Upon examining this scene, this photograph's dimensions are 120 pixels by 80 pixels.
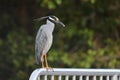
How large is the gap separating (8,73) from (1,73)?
0.34ft

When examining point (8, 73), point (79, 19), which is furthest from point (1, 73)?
point (79, 19)

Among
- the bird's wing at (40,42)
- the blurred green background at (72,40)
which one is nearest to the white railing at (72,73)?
Result: the bird's wing at (40,42)

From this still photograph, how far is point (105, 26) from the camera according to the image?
7.75 meters

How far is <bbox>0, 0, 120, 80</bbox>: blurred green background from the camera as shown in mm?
7520

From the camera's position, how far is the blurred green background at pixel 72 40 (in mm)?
7520

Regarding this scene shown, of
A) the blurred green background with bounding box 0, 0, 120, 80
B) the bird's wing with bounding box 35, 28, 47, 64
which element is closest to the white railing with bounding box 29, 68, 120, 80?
the bird's wing with bounding box 35, 28, 47, 64

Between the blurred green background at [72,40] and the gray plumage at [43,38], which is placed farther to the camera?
the blurred green background at [72,40]

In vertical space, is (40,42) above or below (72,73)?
above

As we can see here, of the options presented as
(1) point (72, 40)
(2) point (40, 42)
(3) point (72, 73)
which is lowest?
(1) point (72, 40)

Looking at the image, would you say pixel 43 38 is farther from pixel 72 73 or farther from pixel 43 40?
pixel 72 73

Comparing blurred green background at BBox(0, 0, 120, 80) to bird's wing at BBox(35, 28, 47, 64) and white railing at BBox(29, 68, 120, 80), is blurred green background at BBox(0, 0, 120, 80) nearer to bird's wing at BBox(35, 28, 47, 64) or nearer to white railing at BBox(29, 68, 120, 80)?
bird's wing at BBox(35, 28, 47, 64)

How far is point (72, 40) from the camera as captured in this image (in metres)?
8.30

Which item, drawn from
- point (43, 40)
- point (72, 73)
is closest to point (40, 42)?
point (43, 40)

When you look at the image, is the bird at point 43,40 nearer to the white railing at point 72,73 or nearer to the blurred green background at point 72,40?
the white railing at point 72,73
